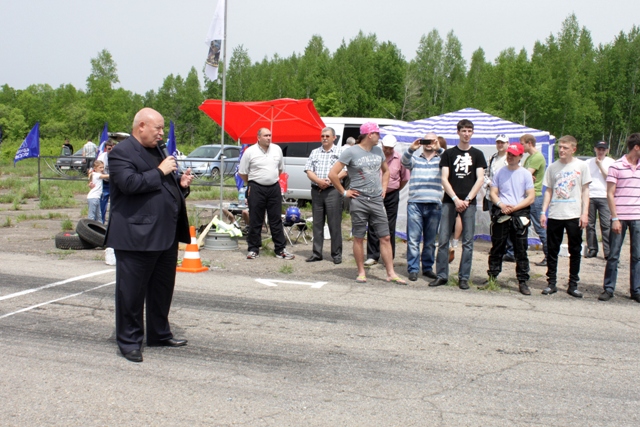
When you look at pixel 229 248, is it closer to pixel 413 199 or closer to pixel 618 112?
pixel 413 199

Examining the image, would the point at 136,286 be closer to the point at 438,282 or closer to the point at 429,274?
the point at 438,282

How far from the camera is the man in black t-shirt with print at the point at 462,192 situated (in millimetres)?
8094

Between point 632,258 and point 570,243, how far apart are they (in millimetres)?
756

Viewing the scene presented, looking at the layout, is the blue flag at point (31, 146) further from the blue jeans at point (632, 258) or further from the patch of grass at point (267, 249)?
the blue jeans at point (632, 258)

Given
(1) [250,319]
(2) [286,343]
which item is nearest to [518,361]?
(2) [286,343]

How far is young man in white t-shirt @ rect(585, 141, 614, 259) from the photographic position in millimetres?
10695

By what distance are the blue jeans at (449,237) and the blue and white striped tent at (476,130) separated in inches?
161

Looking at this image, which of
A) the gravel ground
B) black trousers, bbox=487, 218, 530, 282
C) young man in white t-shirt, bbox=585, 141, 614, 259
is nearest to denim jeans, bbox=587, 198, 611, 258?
young man in white t-shirt, bbox=585, 141, 614, 259

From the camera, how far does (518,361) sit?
5.16 m

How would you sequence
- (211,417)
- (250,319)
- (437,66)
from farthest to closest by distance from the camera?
(437,66) < (250,319) < (211,417)

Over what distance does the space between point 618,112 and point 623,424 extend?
61457 millimetres

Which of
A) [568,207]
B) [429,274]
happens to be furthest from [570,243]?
[429,274]

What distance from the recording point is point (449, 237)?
8.38m

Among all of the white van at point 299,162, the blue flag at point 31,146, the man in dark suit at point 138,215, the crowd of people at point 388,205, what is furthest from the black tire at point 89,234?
the blue flag at point 31,146
